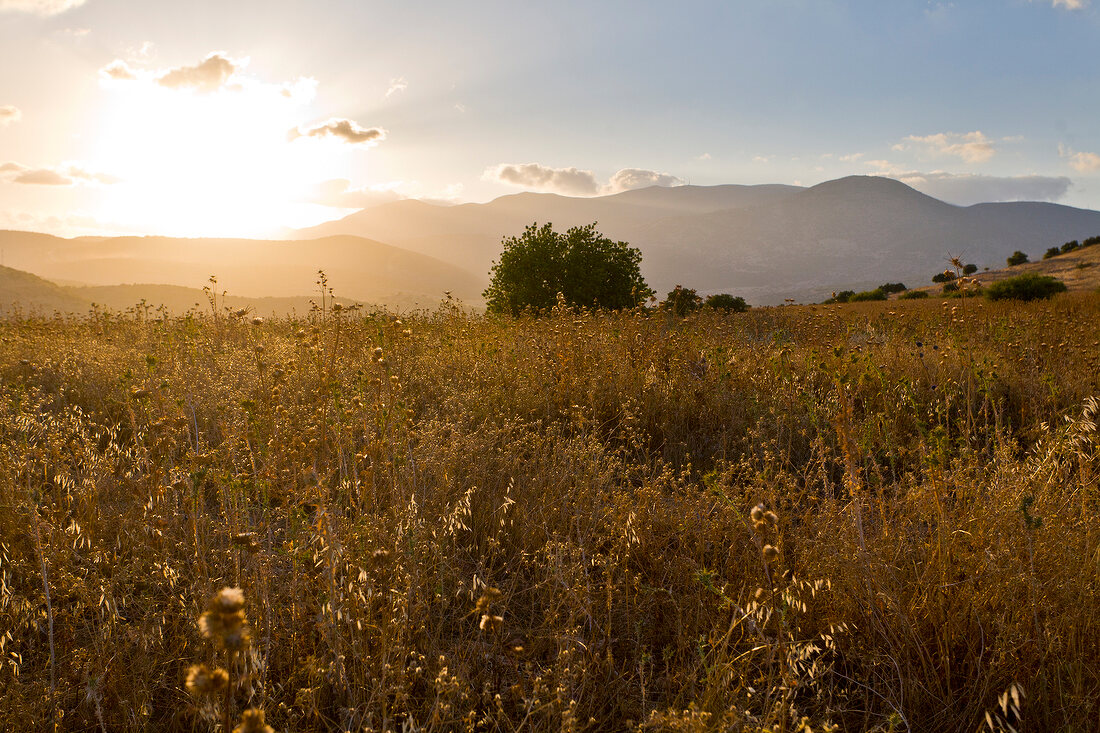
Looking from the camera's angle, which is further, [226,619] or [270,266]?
[270,266]

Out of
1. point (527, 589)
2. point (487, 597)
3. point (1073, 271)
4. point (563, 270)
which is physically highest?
point (1073, 271)

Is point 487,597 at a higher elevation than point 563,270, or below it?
below

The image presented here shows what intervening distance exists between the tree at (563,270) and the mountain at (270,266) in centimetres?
10692

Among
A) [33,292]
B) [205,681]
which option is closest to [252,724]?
[205,681]

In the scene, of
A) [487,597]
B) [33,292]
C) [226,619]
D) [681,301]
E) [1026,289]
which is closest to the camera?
[226,619]

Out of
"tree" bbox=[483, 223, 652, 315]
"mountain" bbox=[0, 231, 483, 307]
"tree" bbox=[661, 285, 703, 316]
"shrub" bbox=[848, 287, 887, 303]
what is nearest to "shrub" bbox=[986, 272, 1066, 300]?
"shrub" bbox=[848, 287, 887, 303]

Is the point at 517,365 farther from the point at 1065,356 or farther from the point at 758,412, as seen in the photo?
the point at 1065,356

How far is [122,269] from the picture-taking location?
14712 cm

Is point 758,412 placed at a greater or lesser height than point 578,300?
lesser

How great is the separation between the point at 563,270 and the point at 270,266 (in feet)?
411

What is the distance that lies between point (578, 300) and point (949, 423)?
1014cm

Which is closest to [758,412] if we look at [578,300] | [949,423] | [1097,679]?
[949,423]

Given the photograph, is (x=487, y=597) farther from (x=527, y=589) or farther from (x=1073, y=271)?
(x=1073, y=271)

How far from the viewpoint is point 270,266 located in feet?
401
